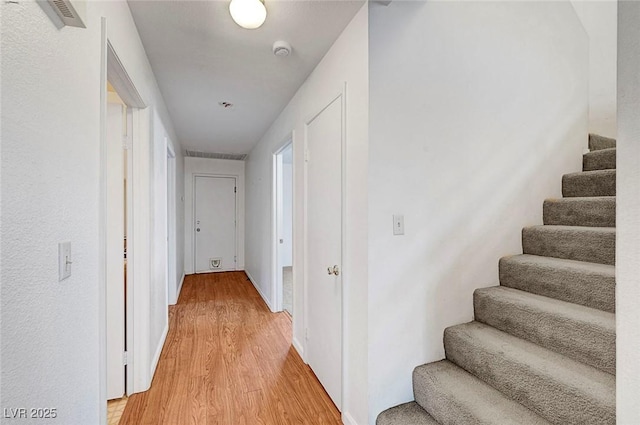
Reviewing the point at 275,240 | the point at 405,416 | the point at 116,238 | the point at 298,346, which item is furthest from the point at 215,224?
the point at 405,416

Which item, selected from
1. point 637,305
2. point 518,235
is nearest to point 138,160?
point 637,305

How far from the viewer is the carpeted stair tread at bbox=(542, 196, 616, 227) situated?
180 centimetres

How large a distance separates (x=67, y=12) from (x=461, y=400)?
207cm

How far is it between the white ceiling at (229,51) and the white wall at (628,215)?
3.95ft

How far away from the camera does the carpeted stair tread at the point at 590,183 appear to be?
198 centimetres

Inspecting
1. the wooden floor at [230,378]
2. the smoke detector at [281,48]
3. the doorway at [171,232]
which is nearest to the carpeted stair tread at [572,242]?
the wooden floor at [230,378]

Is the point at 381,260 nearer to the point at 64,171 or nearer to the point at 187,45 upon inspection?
the point at 64,171

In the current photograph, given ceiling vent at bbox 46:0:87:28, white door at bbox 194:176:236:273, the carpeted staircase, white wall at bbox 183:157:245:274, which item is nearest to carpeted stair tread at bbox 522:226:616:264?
the carpeted staircase

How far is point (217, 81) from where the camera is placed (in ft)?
8.01

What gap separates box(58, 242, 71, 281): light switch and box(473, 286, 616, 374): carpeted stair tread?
198 cm

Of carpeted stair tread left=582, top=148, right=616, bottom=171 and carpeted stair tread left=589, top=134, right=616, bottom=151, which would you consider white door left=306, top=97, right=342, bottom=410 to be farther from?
carpeted stair tread left=589, top=134, right=616, bottom=151

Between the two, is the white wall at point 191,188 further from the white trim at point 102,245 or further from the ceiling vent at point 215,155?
the white trim at point 102,245

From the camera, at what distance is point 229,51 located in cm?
200

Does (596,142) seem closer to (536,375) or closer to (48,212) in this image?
(536,375)
